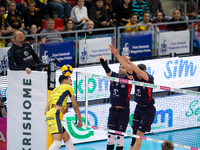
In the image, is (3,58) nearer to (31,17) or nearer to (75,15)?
(31,17)

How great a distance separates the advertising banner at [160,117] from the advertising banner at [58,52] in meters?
1.60

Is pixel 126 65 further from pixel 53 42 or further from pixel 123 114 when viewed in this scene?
pixel 53 42

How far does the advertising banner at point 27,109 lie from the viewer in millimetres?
9656

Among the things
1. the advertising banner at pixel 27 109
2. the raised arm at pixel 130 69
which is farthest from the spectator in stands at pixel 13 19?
the raised arm at pixel 130 69

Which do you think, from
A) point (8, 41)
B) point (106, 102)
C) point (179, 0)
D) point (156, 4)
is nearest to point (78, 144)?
point (106, 102)

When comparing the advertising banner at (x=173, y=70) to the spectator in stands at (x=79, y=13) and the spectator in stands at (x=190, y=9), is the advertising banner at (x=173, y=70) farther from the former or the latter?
the spectator in stands at (x=190, y=9)

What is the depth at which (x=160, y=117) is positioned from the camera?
12.4 meters

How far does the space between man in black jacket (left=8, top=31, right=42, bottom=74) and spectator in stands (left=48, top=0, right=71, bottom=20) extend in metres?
4.75

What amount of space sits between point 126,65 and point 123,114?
109 centimetres

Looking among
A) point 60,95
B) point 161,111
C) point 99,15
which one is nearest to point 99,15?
point 99,15

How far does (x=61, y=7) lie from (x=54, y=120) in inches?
260

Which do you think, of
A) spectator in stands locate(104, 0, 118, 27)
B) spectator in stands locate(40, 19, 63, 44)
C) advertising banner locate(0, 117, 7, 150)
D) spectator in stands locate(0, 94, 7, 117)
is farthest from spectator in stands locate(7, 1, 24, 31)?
spectator in stands locate(104, 0, 118, 27)

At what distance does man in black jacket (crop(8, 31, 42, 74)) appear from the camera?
9992mm

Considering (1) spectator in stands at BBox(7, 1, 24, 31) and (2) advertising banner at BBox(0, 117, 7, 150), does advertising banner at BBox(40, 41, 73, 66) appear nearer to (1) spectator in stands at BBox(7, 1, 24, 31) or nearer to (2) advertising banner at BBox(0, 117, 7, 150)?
(1) spectator in stands at BBox(7, 1, 24, 31)
